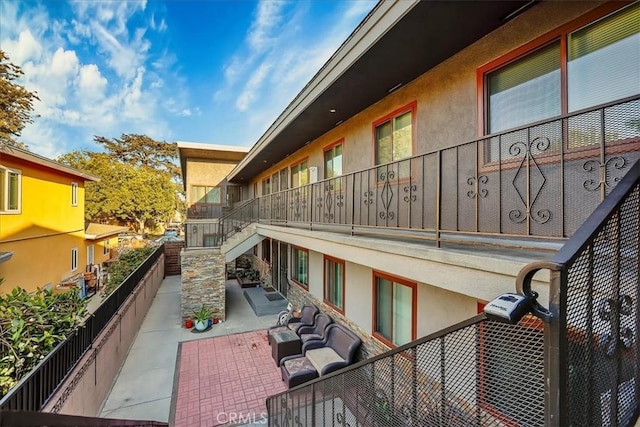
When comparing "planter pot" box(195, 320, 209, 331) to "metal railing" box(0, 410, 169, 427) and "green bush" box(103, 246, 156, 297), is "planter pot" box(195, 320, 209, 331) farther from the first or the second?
"metal railing" box(0, 410, 169, 427)

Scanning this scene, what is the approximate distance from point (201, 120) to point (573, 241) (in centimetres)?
4255

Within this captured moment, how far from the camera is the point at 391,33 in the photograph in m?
3.93

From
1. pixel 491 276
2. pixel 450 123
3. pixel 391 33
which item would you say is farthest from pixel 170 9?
pixel 491 276

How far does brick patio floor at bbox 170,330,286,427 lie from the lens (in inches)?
226

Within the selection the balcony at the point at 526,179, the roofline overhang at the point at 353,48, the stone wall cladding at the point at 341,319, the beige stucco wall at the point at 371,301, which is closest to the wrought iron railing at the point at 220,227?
the stone wall cladding at the point at 341,319

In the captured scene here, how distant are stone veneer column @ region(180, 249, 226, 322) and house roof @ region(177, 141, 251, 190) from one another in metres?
9.31

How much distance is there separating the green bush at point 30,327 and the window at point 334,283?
563 cm

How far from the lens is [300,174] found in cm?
1128

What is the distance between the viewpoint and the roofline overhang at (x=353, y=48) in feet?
12.0

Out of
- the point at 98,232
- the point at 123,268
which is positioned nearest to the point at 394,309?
the point at 123,268

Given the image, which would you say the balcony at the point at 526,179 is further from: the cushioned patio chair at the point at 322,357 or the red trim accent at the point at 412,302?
the cushioned patio chair at the point at 322,357

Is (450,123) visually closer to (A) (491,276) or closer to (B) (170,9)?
(A) (491,276)

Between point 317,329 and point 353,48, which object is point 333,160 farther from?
point 317,329

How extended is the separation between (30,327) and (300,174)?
27.8 ft
